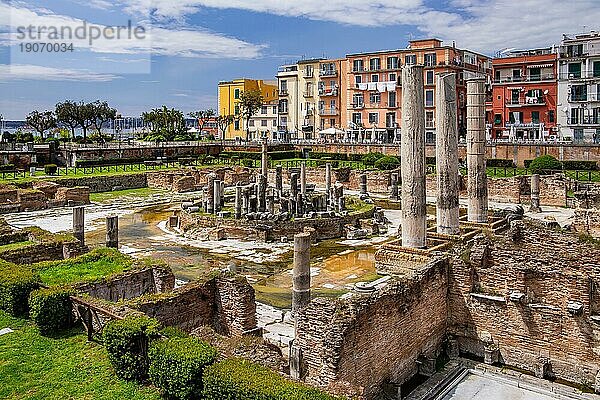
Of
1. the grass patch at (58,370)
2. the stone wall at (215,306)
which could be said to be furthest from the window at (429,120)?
the grass patch at (58,370)

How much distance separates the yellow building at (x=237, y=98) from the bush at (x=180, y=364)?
82663mm

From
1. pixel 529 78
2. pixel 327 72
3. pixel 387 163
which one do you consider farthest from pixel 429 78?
pixel 387 163

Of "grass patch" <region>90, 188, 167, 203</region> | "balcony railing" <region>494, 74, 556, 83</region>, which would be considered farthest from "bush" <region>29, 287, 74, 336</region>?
"balcony railing" <region>494, 74, 556, 83</region>

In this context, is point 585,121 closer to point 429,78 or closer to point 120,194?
point 429,78

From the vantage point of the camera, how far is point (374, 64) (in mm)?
72438

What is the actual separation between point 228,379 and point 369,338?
4.28 metres

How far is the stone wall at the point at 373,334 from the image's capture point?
36.5 feet

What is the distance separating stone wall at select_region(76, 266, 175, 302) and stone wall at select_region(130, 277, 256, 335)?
2.23m

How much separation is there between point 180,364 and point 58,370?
2723 mm

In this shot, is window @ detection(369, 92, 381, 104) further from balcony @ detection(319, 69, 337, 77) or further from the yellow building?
the yellow building

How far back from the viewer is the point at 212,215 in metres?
30.4

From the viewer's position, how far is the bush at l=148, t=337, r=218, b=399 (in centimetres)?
873

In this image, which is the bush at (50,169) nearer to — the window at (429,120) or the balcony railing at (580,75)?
the window at (429,120)

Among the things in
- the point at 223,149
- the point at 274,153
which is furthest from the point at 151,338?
the point at 223,149
